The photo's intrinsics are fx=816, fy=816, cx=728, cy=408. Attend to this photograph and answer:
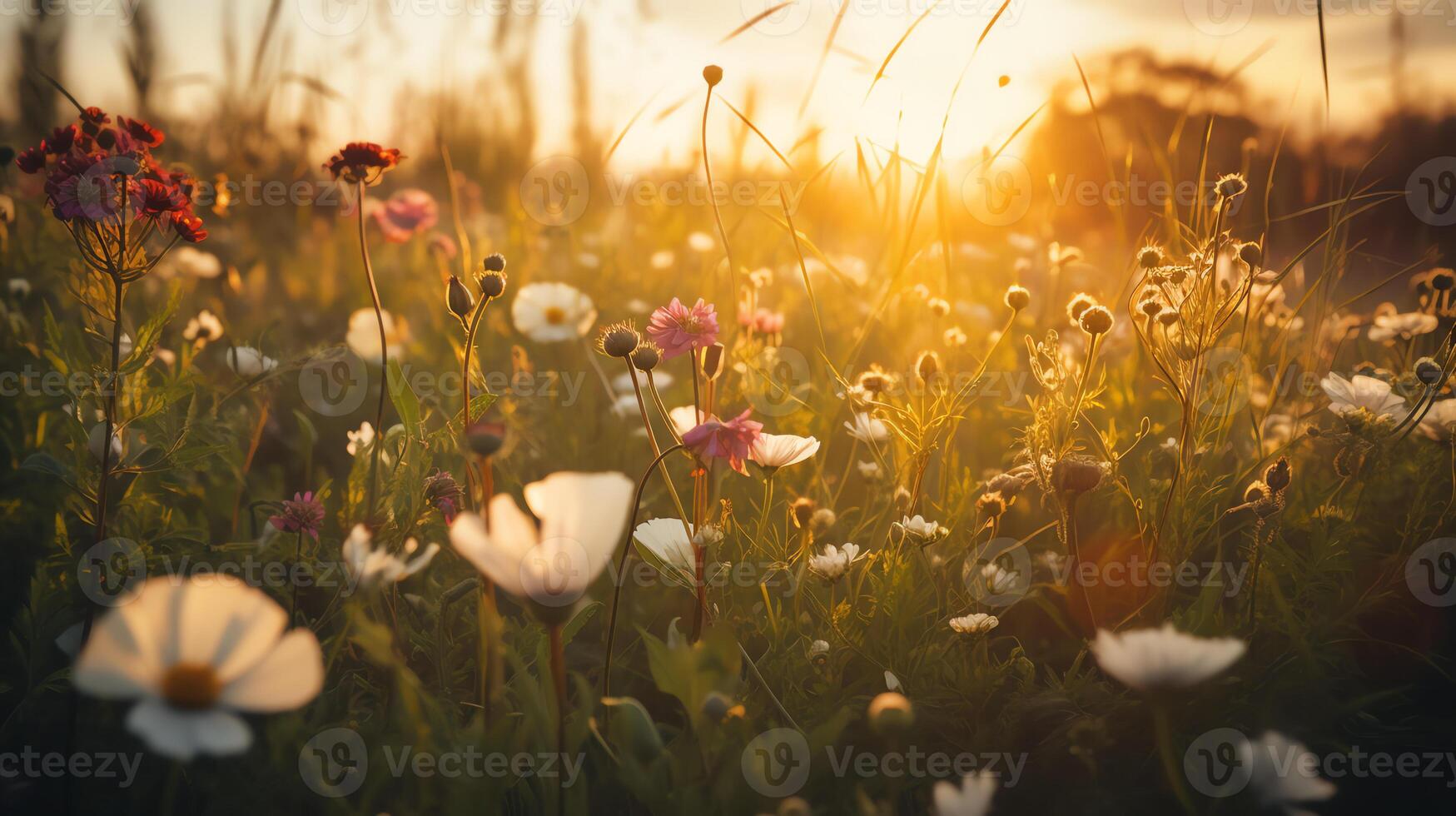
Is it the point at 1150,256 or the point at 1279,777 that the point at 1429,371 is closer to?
the point at 1150,256

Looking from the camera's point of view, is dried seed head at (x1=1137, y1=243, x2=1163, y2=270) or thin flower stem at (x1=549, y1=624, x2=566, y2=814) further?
dried seed head at (x1=1137, y1=243, x2=1163, y2=270)

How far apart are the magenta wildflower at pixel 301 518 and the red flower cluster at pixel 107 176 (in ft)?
1.23

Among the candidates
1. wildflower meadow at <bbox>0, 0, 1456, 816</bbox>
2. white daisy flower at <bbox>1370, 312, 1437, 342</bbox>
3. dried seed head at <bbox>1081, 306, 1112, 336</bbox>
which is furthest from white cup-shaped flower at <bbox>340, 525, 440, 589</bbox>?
white daisy flower at <bbox>1370, 312, 1437, 342</bbox>

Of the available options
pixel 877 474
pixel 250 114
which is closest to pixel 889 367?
pixel 877 474

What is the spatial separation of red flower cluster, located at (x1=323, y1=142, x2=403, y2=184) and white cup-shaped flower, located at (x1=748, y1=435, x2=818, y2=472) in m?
0.62

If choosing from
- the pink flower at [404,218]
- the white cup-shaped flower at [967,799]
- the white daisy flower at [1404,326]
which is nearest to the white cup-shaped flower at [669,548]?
the white cup-shaped flower at [967,799]

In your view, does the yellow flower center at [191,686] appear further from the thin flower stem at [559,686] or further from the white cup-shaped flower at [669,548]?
the white cup-shaped flower at [669,548]

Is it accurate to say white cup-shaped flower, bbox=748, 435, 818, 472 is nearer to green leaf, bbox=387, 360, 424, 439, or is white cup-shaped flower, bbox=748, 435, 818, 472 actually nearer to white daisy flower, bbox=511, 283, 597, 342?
green leaf, bbox=387, 360, 424, 439

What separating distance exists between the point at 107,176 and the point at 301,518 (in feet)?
1.59

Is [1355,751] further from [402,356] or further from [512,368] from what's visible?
[402,356]

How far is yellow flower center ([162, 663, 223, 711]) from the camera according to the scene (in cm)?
57

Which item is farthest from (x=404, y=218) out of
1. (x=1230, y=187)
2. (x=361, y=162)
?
(x=1230, y=187)

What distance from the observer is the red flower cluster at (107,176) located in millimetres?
962

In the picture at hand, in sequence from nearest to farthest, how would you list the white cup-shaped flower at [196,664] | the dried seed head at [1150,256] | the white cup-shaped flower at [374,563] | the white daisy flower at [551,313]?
1. the white cup-shaped flower at [196,664]
2. the white cup-shaped flower at [374,563]
3. the dried seed head at [1150,256]
4. the white daisy flower at [551,313]
